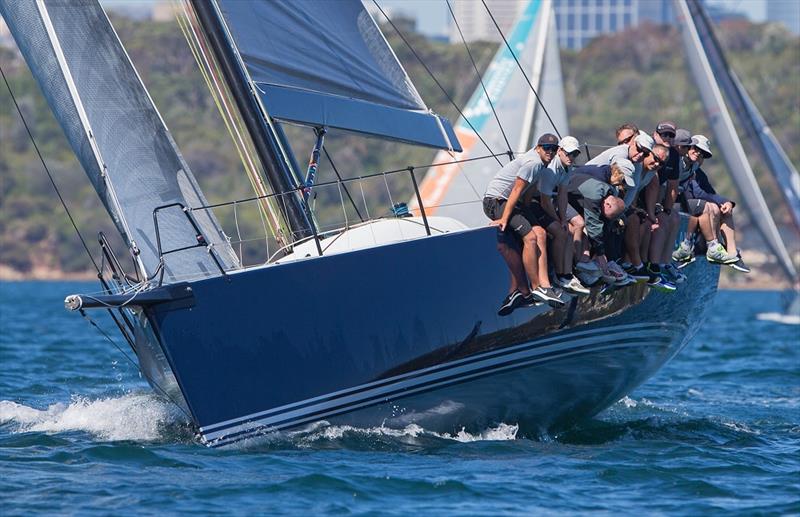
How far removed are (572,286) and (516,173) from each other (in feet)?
2.59

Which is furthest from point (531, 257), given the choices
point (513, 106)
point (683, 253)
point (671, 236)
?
point (513, 106)

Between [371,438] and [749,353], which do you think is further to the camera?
[749,353]

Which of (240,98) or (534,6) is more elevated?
(534,6)

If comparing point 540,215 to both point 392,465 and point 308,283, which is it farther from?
point 392,465

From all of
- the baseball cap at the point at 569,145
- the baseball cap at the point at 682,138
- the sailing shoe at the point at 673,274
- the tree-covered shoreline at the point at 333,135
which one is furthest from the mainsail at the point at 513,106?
the tree-covered shoreline at the point at 333,135

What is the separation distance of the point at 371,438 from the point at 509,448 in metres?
0.87

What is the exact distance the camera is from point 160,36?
2894 inches

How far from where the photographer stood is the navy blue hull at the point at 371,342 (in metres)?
8.72

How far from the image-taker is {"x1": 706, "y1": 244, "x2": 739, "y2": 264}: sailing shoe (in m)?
10.7

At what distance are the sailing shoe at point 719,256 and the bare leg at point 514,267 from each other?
2.10 m

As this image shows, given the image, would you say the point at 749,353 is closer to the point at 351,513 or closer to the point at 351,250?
the point at 351,250

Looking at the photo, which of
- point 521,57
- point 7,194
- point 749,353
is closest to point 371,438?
point 749,353

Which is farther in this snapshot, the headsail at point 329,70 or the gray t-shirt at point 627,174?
the headsail at point 329,70

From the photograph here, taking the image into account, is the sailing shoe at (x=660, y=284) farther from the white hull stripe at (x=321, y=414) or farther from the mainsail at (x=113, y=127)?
the mainsail at (x=113, y=127)
